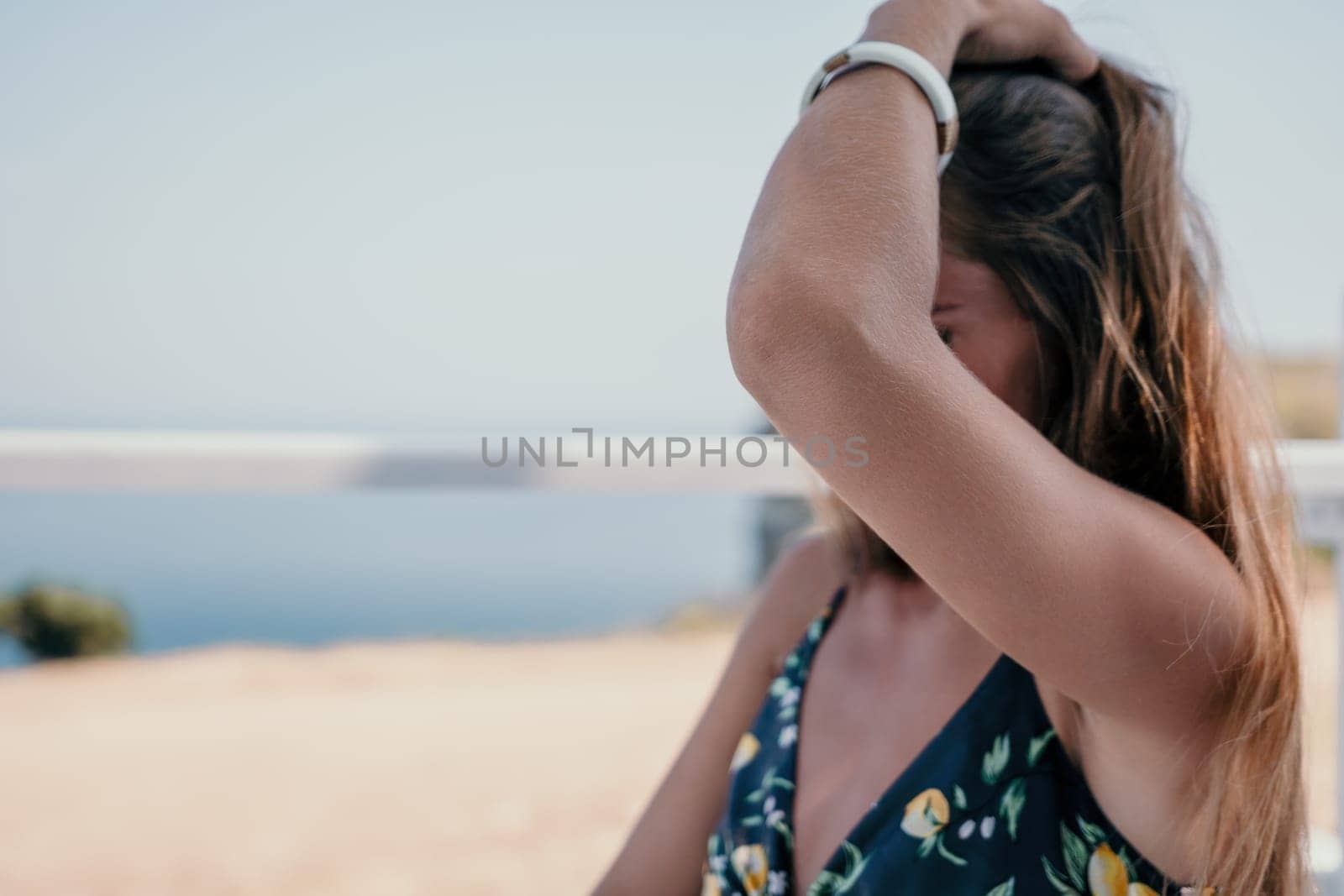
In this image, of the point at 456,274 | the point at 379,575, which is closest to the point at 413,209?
the point at 456,274

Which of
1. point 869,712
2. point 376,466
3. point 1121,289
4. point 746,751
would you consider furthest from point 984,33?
point 376,466

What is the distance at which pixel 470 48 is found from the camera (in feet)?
114

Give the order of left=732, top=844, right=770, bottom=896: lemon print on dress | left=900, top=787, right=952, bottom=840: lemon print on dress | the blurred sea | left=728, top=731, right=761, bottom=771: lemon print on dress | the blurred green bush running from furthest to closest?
the blurred green bush → the blurred sea → left=728, top=731, right=761, bottom=771: lemon print on dress → left=732, top=844, right=770, bottom=896: lemon print on dress → left=900, top=787, right=952, bottom=840: lemon print on dress

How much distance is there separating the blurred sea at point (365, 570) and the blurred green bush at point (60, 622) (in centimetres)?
26

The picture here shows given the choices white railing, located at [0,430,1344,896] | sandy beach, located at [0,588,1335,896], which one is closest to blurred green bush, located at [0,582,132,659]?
sandy beach, located at [0,588,1335,896]

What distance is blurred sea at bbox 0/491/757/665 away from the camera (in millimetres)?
9891

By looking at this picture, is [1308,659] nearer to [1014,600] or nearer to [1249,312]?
[1249,312]

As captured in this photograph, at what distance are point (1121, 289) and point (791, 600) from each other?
55cm

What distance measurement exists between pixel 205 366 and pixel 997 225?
4023 cm

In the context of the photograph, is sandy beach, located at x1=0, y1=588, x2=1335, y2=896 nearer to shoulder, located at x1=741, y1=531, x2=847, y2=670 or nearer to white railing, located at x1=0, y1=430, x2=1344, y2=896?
white railing, located at x1=0, y1=430, x2=1344, y2=896

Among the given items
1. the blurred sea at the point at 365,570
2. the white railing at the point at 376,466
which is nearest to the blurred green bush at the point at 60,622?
the blurred sea at the point at 365,570

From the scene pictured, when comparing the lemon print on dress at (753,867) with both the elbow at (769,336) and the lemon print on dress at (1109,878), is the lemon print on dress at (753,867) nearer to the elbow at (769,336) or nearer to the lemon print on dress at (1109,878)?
the lemon print on dress at (1109,878)

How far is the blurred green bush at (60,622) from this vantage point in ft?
33.0

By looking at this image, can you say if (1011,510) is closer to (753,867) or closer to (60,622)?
(753,867)
